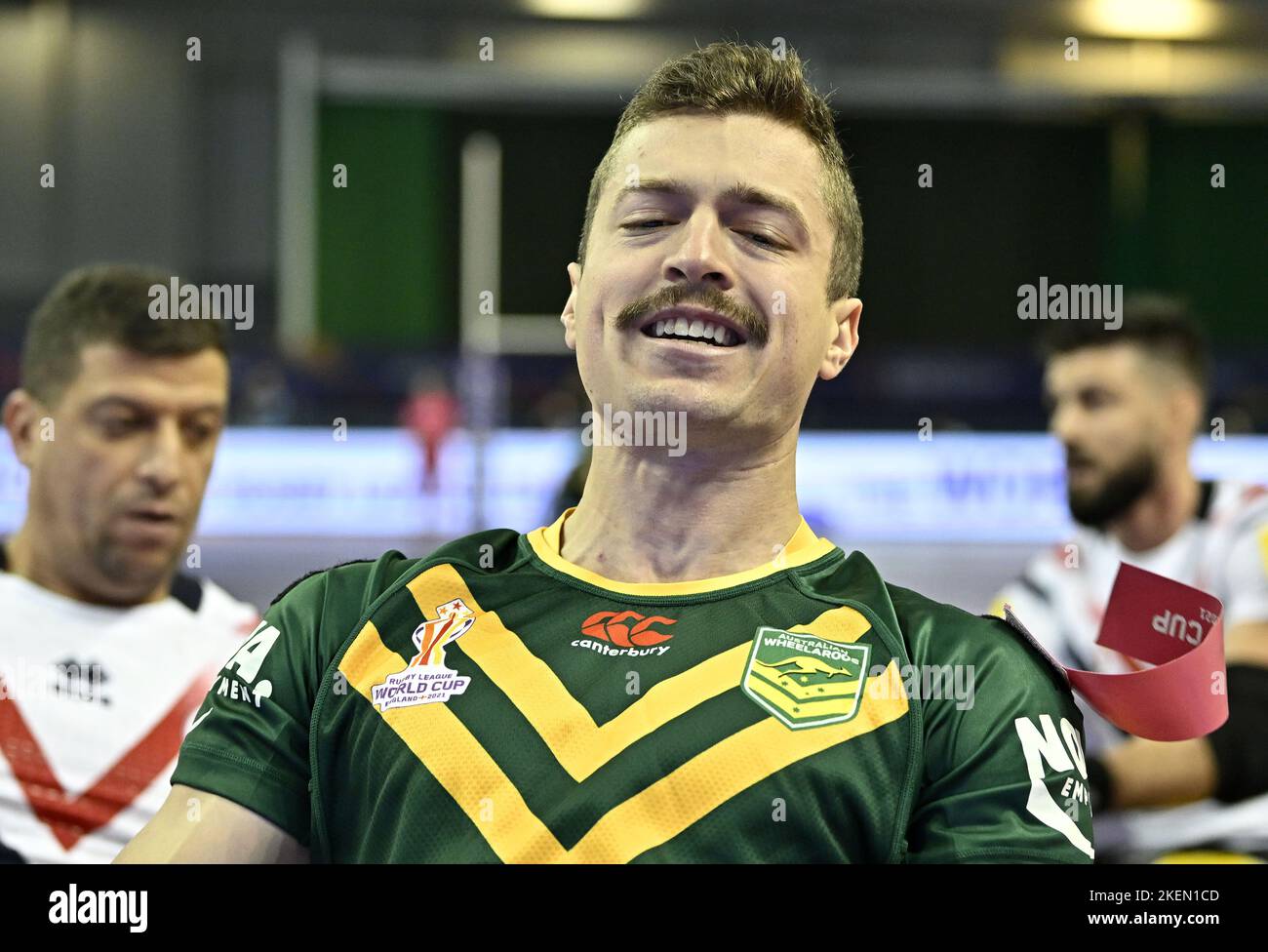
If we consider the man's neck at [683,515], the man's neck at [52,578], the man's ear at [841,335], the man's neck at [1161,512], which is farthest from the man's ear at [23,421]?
the man's neck at [1161,512]

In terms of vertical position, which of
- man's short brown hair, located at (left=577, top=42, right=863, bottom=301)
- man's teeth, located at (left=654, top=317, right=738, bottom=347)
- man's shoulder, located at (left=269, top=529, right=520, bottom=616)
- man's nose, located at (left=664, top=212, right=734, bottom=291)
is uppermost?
man's short brown hair, located at (left=577, top=42, right=863, bottom=301)

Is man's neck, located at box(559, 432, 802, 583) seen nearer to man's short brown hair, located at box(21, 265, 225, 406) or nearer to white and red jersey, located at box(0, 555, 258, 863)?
white and red jersey, located at box(0, 555, 258, 863)

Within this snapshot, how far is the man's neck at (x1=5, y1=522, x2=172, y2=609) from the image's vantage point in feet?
9.48

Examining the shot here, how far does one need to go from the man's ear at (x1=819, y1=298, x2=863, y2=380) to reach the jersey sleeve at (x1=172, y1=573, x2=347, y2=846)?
0.82 meters

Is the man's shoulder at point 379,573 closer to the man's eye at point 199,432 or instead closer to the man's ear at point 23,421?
the man's eye at point 199,432

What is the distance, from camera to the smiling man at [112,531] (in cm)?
274

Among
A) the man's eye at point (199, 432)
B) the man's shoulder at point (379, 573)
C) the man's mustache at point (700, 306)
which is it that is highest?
the man's mustache at point (700, 306)

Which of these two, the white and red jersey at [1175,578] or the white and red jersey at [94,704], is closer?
the white and red jersey at [94,704]

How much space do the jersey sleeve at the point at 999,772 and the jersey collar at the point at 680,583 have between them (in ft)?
0.83

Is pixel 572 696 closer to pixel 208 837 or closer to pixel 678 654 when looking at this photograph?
pixel 678 654

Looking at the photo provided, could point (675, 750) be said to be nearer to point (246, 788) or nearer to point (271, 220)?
point (246, 788)

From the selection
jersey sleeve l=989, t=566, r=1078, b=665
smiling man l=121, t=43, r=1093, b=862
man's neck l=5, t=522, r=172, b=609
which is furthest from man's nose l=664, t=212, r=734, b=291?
jersey sleeve l=989, t=566, r=1078, b=665
